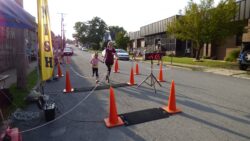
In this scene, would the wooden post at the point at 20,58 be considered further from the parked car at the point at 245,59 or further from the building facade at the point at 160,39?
the building facade at the point at 160,39

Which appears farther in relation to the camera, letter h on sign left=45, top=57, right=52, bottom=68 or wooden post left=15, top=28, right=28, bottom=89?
wooden post left=15, top=28, right=28, bottom=89

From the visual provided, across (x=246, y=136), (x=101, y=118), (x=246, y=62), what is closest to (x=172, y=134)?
(x=246, y=136)

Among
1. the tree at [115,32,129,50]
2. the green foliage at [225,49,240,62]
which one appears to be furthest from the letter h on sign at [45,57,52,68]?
the tree at [115,32,129,50]

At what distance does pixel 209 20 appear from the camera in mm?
19500

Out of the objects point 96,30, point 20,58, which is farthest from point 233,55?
point 96,30

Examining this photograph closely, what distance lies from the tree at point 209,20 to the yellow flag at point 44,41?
56.4ft

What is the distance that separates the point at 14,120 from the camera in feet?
16.6

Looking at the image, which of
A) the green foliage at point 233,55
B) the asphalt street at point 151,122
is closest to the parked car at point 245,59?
the green foliage at point 233,55

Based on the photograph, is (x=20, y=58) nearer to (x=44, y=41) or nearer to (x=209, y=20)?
(x=44, y=41)

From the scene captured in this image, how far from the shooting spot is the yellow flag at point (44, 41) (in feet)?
15.9

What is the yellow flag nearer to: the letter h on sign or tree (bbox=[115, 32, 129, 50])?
the letter h on sign

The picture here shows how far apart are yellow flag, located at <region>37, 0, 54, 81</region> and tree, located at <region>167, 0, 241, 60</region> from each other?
1718 cm

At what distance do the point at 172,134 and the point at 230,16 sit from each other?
18.5 meters

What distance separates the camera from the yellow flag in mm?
4836
